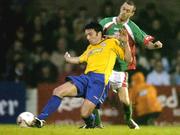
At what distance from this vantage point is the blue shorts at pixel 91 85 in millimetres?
12617

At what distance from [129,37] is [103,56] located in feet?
3.74

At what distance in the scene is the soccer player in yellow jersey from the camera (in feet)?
41.0

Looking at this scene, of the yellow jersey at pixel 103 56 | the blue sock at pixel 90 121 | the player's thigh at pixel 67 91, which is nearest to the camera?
the player's thigh at pixel 67 91

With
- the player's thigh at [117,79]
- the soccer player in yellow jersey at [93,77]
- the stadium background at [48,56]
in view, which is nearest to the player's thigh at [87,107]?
the soccer player in yellow jersey at [93,77]

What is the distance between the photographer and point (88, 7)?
2284cm

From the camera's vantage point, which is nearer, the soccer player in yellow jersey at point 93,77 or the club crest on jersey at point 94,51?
the soccer player in yellow jersey at point 93,77

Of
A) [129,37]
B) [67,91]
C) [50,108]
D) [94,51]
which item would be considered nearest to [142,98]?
[129,37]

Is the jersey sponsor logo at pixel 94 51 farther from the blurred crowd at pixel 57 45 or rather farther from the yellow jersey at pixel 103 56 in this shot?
the blurred crowd at pixel 57 45

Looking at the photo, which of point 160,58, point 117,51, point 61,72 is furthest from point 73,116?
point 117,51

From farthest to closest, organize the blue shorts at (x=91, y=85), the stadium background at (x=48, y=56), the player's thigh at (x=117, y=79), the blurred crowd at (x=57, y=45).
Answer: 1. the blurred crowd at (x=57, y=45)
2. the stadium background at (x=48, y=56)
3. the player's thigh at (x=117, y=79)
4. the blue shorts at (x=91, y=85)

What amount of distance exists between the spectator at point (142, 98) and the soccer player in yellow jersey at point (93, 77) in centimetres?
596

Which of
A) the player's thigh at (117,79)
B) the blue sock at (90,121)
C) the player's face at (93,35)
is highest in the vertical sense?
the player's face at (93,35)

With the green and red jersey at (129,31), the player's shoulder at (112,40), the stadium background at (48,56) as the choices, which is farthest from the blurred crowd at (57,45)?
the player's shoulder at (112,40)

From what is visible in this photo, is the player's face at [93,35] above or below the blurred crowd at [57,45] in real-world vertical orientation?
above
